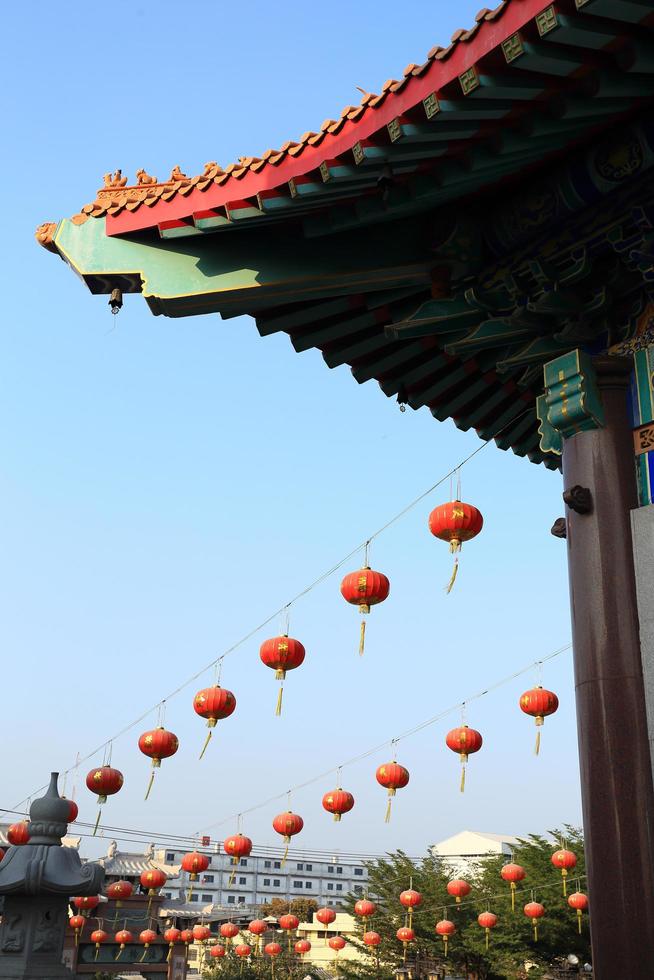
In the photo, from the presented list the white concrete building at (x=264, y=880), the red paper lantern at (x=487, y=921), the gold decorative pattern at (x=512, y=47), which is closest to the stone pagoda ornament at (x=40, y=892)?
the gold decorative pattern at (x=512, y=47)

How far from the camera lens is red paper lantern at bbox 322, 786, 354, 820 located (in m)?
20.0

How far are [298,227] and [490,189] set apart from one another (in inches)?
53.9

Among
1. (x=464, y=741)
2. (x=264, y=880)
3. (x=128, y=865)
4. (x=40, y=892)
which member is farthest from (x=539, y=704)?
(x=264, y=880)

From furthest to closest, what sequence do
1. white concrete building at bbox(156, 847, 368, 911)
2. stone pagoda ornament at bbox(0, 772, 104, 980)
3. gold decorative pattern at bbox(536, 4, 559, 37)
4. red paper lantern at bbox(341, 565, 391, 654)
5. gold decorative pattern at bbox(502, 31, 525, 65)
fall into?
white concrete building at bbox(156, 847, 368, 911), red paper lantern at bbox(341, 565, 391, 654), stone pagoda ornament at bbox(0, 772, 104, 980), gold decorative pattern at bbox(502, 31, 525, 65), gold decorative pattern at bbox(536, 4, 559, 37)

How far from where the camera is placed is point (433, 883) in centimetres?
3988

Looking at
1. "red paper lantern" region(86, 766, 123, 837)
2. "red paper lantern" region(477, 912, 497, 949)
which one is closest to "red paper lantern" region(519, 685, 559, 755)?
"red paper lantern" region(86, 766, 123, 837)

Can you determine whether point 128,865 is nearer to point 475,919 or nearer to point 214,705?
point 475,919

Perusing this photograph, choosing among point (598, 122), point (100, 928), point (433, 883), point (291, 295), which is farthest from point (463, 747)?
point (100, 928)

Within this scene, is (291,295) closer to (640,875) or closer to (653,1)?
(653,1)

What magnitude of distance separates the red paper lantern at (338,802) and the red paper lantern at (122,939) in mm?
25116

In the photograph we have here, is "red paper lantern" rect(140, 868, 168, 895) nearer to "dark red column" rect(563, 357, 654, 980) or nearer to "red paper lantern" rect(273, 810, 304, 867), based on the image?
"red paper lantern" rect(273, 810, 304, 867)

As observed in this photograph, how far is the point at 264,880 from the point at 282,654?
89.5m

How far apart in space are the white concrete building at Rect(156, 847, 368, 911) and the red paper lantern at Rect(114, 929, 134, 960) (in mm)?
45980

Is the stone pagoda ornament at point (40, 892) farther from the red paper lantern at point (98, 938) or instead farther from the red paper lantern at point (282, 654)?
the red paper lantern at point (98, 938)
